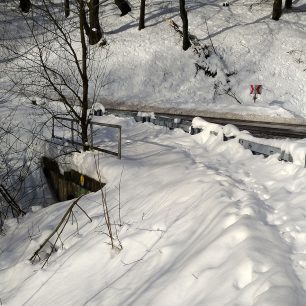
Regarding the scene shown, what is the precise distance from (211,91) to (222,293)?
67.3ft

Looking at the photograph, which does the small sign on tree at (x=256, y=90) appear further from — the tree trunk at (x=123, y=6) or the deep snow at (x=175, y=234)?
the tree trunk at (x=123, y=6)

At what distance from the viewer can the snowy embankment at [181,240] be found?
13.2 feet

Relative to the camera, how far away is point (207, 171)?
25.1ft

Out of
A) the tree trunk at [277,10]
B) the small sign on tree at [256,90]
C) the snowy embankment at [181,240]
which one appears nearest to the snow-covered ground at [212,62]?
the tree trunk at [277,10]

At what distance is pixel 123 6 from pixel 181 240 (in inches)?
1155

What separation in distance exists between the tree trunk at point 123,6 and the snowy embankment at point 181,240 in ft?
81.6

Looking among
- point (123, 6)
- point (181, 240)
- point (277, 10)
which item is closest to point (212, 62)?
point (277, 10)

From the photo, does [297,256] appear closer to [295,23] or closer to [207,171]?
[207,171]

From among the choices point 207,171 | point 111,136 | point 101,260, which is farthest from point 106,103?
point 101,260

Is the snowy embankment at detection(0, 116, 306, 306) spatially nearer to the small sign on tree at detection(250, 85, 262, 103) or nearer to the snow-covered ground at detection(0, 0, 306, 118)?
the snow-covered ground at detection(0, 0, 306, 118)

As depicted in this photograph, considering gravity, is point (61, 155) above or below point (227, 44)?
below

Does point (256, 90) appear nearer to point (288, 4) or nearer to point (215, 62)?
point (215, 62)

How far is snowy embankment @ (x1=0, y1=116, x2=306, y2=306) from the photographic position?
4031 mm

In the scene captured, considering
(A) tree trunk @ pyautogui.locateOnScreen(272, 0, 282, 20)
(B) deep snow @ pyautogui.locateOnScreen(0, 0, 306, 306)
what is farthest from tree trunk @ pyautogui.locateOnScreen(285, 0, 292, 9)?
(B) deep snow @ pyautogui.locateOnScreen(0, 0, 306, 306)
